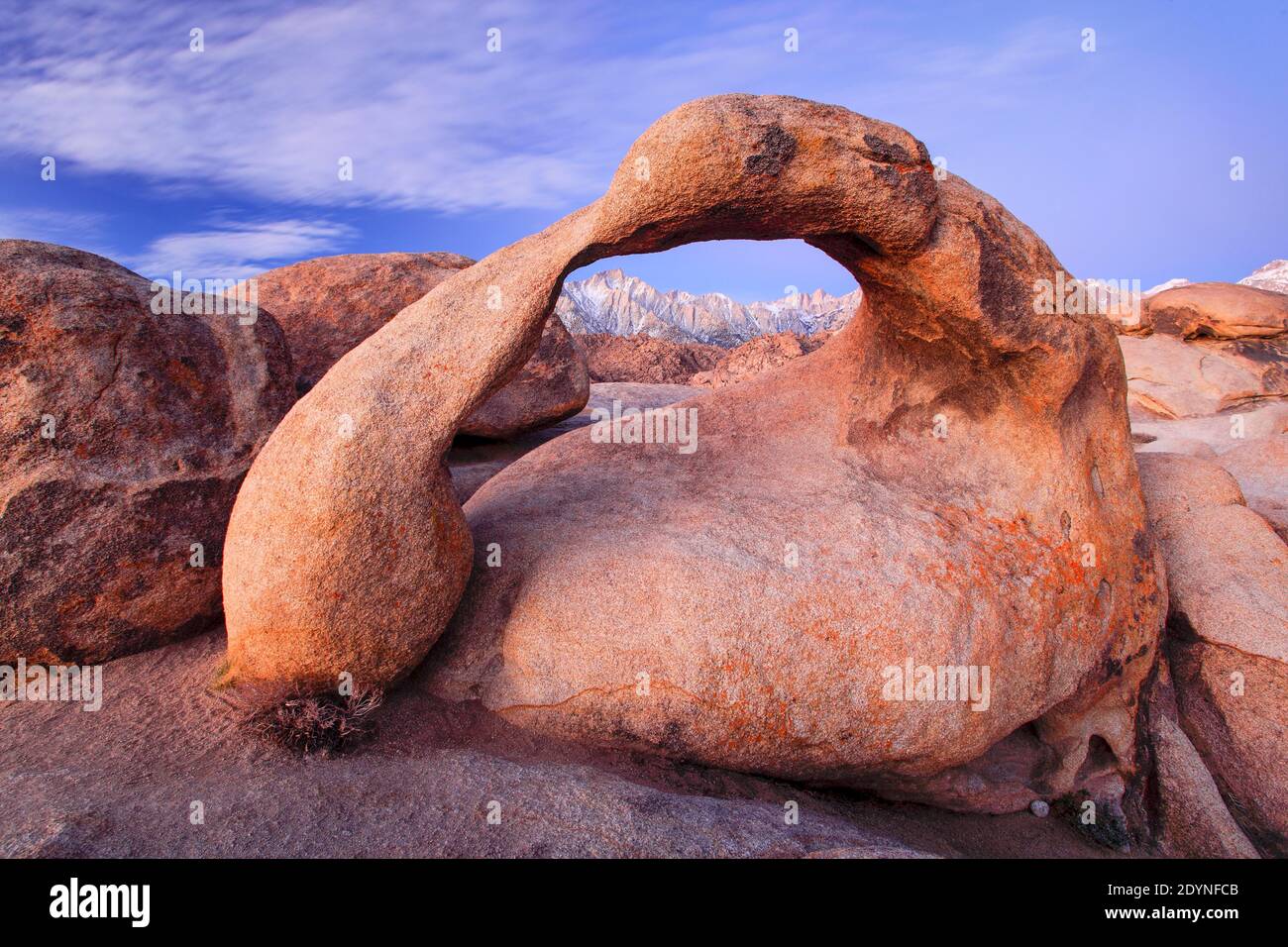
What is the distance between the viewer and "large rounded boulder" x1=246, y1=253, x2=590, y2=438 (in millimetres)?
5293

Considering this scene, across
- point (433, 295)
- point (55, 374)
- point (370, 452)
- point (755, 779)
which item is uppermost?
point (433, 295)

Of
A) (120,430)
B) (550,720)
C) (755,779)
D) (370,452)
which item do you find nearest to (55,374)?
(120,430)

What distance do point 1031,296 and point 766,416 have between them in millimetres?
1427

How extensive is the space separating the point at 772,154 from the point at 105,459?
3024mm

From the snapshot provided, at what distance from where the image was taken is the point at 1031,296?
3.92m

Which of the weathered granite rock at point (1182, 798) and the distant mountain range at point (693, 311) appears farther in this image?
the distant mountain range at point (693, 311)

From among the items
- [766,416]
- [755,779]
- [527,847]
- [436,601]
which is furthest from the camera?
[766,416]

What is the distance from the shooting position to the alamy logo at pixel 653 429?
14.8 ft

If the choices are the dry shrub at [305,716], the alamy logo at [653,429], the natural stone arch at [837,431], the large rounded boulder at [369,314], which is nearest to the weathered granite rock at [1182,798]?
the natural stone arch at [837,431]

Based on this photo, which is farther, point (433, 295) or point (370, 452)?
point (433, 295)

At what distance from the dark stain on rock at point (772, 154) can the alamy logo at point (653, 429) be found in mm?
1625

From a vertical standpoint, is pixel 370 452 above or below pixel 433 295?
below

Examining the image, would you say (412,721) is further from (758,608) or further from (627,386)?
(627,386)

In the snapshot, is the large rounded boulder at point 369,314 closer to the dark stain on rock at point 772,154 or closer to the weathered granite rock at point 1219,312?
the dark stain on rock at point 772,154
